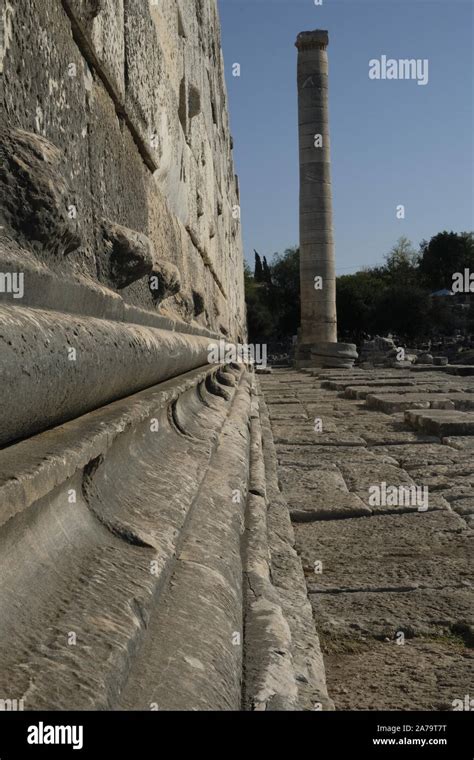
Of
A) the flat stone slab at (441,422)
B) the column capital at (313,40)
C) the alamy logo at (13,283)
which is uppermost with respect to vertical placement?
the column capital at (313,40)

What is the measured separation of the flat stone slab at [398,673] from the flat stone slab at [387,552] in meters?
0.40

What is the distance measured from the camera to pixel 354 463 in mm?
4449

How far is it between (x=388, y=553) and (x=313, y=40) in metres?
20.1

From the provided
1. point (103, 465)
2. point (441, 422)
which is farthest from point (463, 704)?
point (441, 422)

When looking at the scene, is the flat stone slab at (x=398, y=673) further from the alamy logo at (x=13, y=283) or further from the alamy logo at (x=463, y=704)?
the alamy logo at (x=13, y=283)

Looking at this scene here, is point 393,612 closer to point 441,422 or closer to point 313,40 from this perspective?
point 441,422

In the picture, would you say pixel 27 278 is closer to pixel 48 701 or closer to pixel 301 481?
pixel 48 701

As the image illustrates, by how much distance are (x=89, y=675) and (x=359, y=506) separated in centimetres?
243

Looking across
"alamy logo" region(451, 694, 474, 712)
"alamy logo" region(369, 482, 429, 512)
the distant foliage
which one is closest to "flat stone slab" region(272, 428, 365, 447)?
"alamy logo" region(369, 482, 429, 512)

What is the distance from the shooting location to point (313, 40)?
20125 mm

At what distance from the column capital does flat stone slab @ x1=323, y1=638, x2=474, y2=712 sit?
20.7 m

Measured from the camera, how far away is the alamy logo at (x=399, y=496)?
3344 mm
